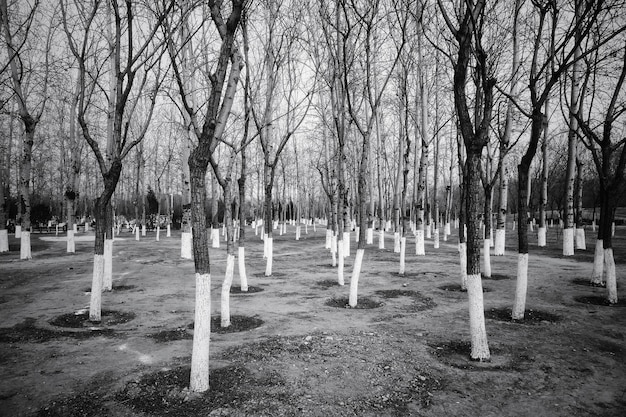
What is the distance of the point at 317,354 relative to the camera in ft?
18.1

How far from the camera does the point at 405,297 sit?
9547 mm

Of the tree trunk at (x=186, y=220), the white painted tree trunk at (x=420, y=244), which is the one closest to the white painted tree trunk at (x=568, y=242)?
the white painted tree trunk at (x=420, y=244)

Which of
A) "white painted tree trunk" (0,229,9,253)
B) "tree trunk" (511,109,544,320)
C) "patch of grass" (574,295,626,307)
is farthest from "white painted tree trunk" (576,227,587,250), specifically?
"white painted tree trunk" (0,229,9,253)

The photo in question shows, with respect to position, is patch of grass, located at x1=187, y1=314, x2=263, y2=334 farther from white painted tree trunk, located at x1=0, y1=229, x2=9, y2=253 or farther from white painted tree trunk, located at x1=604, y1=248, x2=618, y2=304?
white painted tree trunk, located at x1=0, y1=229, x2=9, y2=253

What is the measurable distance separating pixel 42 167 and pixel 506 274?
160 ft

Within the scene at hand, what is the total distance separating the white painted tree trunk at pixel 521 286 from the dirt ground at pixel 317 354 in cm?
28

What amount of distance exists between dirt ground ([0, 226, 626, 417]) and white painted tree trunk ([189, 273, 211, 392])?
0.14m

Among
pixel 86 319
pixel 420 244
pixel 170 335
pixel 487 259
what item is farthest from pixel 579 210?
pixel 86 319

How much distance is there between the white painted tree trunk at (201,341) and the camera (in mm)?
4367

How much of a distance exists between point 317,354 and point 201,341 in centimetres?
188

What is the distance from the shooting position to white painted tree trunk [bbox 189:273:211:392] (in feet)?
14.3

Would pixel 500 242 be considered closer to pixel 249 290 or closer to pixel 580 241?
pixel 580 241

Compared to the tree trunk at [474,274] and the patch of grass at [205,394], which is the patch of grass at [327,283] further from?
the patch of grass at [205,394]

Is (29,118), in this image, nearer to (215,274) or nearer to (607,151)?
(215,274)
